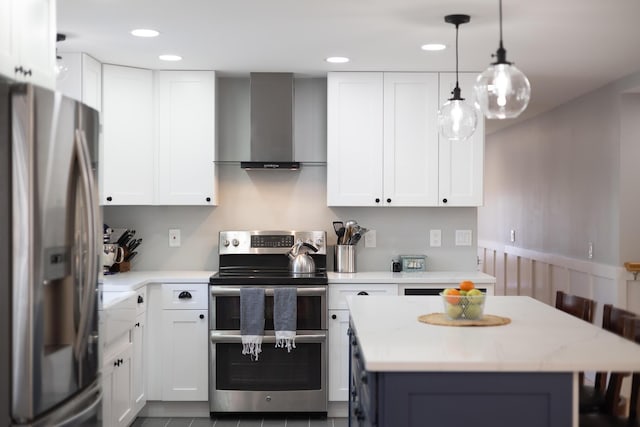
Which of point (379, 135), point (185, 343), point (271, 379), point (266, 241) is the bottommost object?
point (271, 379)

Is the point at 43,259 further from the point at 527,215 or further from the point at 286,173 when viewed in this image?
the point at 527,215

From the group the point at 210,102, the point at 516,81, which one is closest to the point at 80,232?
the point at 516,81

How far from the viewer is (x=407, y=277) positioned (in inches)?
191

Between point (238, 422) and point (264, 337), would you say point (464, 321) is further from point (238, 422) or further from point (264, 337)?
point (238, 422)

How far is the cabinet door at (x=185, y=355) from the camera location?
4.76m

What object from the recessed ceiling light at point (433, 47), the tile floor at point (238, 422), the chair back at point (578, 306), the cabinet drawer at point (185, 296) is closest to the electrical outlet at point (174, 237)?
the cabinet drawer at point (185, 296)

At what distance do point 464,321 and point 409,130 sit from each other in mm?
2290

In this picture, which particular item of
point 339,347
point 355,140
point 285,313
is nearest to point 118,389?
point 285,313

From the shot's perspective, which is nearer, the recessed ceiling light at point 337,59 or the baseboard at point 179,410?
the recessed ceiling light at point 337,59

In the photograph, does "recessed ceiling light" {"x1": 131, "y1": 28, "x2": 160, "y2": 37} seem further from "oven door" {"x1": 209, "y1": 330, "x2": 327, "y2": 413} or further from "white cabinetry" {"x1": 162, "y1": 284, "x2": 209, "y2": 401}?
"oven door" {"x1": 209, "y1": 330, "x2": 327, "y2": 413}

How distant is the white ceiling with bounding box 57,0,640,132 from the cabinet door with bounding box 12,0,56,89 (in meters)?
0.60

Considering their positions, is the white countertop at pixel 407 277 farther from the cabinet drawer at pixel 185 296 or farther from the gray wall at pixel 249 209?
the cabinet drawer at pixel 185 296

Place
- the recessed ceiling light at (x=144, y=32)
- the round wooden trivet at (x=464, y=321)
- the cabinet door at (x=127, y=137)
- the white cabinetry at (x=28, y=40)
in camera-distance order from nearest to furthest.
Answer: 1. the white cabinetry at (x=28, y=40)
2. the round wooden trivet at (x=464, y=321)
3. the recessed ceiling light at (x=144, y=32)
4. the cabinet door at (x=127, y=137)

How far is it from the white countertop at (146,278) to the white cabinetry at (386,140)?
1.06 m
